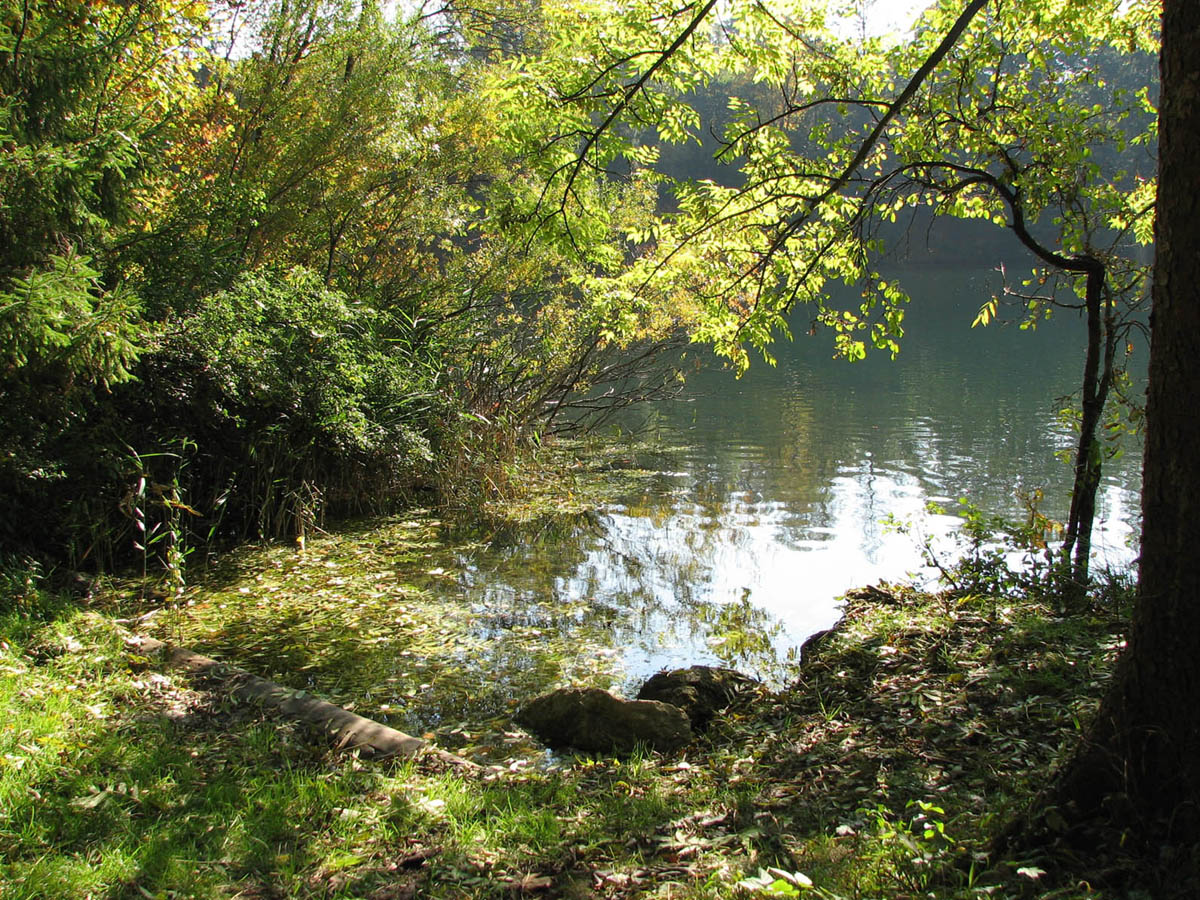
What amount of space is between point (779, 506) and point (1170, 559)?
865cm

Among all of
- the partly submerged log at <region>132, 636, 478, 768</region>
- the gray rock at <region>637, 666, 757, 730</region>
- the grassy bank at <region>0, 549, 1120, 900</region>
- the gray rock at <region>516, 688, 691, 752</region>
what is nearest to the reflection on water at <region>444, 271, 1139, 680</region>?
the gray rock at <region>637, 666, 757, 730</region>

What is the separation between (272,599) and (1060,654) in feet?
18.3

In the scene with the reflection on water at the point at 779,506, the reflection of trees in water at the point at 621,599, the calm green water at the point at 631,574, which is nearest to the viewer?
the calm green water at the point at 631,574

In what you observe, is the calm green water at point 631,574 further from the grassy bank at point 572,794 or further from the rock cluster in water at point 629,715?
the grassy bank at point 572,794

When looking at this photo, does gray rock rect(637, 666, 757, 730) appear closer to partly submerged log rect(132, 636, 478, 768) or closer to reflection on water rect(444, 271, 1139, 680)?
reflection on water rect(444, 271, 1139, 680)

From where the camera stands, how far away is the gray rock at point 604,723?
4.45 meters

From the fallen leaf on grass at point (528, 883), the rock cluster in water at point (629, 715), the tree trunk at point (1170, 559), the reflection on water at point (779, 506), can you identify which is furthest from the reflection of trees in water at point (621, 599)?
the tree trunk at point (1170, 559)

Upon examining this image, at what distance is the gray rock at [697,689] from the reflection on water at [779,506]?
2.09 ft

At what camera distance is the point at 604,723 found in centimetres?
454

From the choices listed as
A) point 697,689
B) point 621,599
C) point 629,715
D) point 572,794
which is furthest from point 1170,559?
point 621,599

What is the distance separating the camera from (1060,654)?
4.36m

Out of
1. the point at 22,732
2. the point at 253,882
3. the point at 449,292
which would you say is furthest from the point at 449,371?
→ the point at 253,882

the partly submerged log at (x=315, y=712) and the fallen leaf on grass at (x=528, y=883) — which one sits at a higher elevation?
the fallen leaf on grass at (x=528, y=883)

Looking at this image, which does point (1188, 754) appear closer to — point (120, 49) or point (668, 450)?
point (120, 49)
